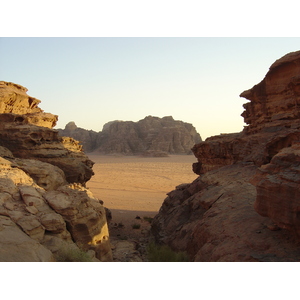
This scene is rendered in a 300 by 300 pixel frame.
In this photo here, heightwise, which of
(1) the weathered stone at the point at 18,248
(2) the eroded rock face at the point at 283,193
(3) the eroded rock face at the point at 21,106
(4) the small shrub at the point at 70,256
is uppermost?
(3) the eroded rock face at the point at 21,106

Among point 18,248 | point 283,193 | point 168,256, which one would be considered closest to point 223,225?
point 168,256

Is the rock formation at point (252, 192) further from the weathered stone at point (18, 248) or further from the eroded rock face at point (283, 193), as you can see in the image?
the weathered stone at point (18, 248)

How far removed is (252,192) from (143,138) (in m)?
58.5

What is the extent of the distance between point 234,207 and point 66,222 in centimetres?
387

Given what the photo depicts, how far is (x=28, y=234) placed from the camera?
4.34m

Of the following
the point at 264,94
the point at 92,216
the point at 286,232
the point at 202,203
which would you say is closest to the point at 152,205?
the point at 202,203

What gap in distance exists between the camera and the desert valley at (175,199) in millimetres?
4153

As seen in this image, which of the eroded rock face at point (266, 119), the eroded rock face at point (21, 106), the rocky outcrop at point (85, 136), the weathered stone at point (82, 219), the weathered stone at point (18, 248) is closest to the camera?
the weathered stone at point (18, 248)

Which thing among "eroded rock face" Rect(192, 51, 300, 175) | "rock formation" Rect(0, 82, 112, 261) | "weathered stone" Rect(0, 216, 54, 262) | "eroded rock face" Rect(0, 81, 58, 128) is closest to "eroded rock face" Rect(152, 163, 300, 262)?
"eroded rock face" Rect(192, 51, 300, 175)

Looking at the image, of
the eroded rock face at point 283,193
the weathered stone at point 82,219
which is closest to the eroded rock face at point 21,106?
the weathered stone at point 82,219

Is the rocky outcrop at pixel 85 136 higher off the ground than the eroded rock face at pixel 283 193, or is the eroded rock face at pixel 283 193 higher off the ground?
the rocky outcrop at pixel 85 136

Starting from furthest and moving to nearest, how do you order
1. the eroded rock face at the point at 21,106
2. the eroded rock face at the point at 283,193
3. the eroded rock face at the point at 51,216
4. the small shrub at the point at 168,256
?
the eroded rock face at the point at 21,106 < the small shrub at the point at 168,256 < the eroded rock face at the point at 51,216 < the eroded rock face at the point at 283,193

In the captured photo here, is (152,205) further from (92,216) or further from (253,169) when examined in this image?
(92,216)

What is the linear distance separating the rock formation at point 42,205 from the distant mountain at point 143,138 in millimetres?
44616
